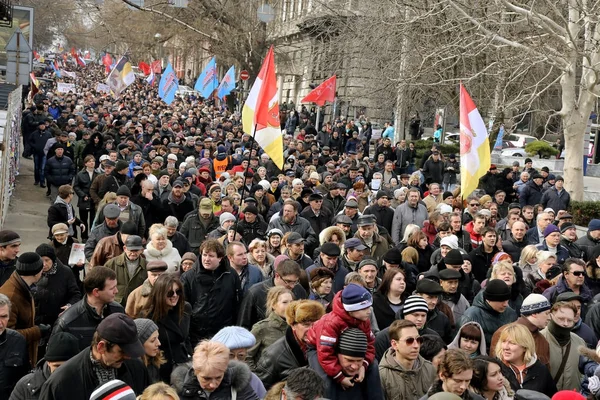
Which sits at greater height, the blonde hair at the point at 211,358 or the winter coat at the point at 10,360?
the blonde hair at the point at 211,358

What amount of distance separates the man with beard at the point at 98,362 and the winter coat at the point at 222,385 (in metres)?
0.28

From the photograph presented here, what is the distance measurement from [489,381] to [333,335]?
103 cm

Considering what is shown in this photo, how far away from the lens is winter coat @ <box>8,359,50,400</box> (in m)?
5.02

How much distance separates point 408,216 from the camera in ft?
42.2

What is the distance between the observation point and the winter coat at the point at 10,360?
5.76 m

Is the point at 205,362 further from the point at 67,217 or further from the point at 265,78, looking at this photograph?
the point at 67,217

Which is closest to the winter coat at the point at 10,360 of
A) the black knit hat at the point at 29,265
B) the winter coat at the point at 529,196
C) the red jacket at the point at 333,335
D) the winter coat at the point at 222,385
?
the black knit hat at the point at 29,265

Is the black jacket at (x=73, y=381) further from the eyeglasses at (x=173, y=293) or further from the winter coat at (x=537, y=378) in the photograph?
the winter coat at (x=537, y=378)

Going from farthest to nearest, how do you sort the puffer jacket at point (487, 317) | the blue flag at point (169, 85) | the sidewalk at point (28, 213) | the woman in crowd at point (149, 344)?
the blue flag at point (169, 85)
the sidewalk at point (28, 213)
the puffer jacket at point (487, 317)
the woman in crowd at point (149, 344)

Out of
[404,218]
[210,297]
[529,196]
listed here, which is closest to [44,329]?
[210,297]

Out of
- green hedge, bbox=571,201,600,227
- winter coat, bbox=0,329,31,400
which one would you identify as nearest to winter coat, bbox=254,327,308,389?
winter coat, bbox=0,329,31,400

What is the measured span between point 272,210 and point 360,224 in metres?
3.27

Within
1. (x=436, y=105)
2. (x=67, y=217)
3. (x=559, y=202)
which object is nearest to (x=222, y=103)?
(x=436, y=105)

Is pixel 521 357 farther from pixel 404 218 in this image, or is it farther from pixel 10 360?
pixel 404 218
